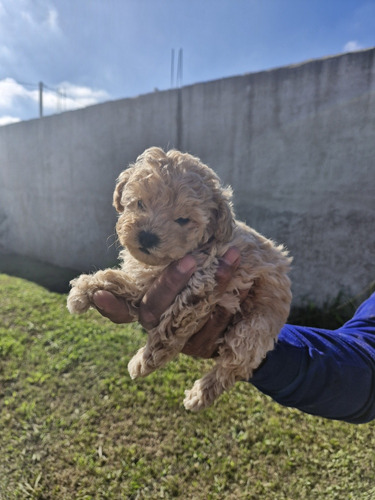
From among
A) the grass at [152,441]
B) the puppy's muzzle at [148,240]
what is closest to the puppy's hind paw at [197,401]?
the puppy's muzzle at [148,240]

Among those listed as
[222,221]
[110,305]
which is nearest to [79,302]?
[110,305]

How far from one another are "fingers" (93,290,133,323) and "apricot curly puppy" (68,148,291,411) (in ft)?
0.22

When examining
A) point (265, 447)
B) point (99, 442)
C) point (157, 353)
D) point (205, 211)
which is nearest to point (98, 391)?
point (99, 442)

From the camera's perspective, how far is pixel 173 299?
1.90 m

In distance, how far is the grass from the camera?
3.51m

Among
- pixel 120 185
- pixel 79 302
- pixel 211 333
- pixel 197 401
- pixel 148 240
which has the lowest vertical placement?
pixel 197 401

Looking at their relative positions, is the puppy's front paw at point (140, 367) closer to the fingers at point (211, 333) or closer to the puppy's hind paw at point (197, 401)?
the fingers at point (211, 333)

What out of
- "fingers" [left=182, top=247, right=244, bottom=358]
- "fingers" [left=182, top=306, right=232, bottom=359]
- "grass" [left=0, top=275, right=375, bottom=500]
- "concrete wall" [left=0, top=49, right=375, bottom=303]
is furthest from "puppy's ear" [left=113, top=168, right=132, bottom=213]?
"concrete wall" [left=0, top=49, right=375, bottom=303]

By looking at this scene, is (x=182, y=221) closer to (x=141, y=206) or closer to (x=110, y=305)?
(x=141, y=206)

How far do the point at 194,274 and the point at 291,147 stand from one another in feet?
16.4

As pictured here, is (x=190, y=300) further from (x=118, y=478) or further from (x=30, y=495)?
(x=30, y=495)

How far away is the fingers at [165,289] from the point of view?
187 centimetres

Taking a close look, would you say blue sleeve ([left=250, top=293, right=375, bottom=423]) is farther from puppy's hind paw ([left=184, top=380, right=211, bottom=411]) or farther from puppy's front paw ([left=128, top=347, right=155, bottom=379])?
puppy's front paw ([left=128, top=347, right=155, bottom=379])

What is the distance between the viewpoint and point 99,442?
13.3 ft
